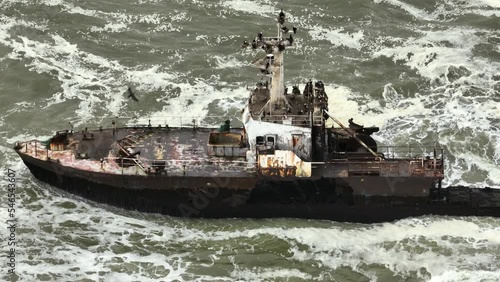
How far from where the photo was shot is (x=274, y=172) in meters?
30.3

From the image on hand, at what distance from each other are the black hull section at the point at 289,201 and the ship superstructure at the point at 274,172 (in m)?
0.04

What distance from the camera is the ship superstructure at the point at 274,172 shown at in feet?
99.8

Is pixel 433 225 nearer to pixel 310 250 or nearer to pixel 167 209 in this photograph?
pixel 310 250

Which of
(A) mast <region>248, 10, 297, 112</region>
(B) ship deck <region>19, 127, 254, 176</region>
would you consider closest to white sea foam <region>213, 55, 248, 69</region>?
(B) ship deck <region>19, 127, 254, 176</region>

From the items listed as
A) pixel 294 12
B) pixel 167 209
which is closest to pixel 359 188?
pixel 167 209

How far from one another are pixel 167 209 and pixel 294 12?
2511 centimetres

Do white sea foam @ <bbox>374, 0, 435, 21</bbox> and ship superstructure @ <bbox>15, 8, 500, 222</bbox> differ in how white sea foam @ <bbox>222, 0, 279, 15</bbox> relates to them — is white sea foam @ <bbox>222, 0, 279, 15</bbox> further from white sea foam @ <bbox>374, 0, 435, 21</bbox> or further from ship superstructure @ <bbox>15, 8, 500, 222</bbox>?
ship superstructure @ <bbox>15, 8, 500, 222</bbox>

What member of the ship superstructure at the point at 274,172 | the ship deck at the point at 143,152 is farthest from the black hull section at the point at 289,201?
the ship deck at the point at 143,152

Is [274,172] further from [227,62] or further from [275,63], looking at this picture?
[227,62]

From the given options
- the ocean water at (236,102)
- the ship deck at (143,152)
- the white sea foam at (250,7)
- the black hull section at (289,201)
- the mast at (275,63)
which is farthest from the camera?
the white sea foam at (250,7)

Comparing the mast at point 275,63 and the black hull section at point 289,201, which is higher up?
the mast at point 275,63

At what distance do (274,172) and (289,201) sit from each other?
1562 mm

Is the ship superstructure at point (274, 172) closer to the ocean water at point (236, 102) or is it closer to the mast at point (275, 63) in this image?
the mast at point (275, 63)

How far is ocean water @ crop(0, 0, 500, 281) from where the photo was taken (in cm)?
2909
